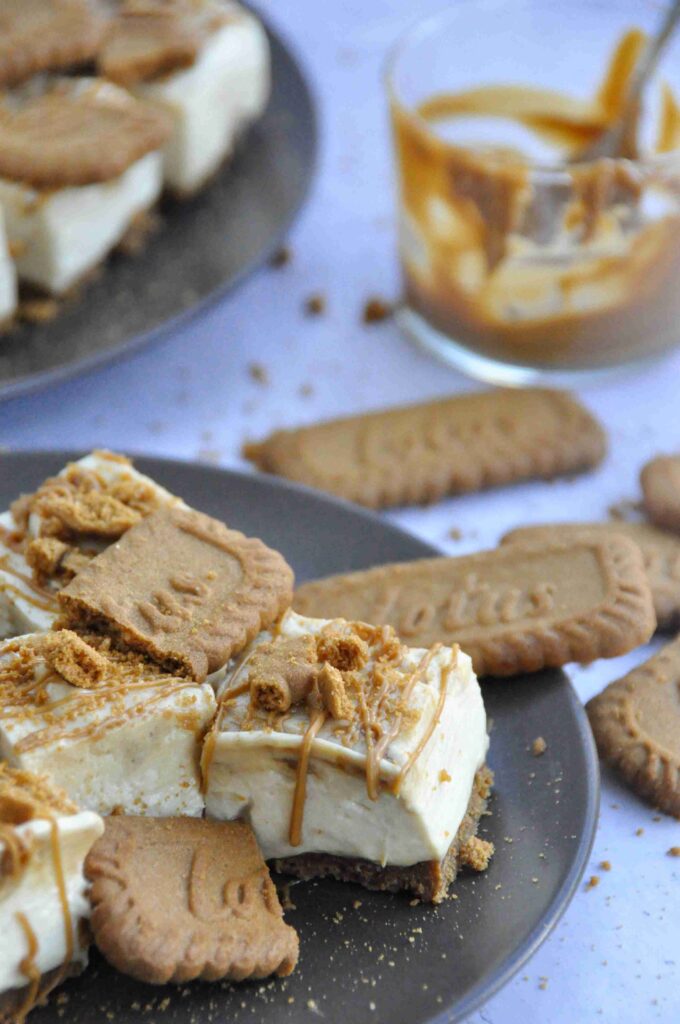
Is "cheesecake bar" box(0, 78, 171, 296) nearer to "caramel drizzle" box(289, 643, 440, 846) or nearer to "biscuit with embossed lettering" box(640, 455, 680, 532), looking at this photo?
"biscuit with embossed lettering" box(640, 455, 680, 532)

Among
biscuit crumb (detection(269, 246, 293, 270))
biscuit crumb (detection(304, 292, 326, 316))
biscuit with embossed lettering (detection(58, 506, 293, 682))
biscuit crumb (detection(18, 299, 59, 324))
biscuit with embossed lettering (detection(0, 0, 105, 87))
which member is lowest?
biscuit crumb (detection(304, 292, 326, 316))

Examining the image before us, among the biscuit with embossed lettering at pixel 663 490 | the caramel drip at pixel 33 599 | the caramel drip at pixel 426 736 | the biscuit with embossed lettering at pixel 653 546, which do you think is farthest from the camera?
the biscuit with embossed lettering at pixel 663 490

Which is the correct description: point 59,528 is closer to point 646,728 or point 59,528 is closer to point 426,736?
point 426,736

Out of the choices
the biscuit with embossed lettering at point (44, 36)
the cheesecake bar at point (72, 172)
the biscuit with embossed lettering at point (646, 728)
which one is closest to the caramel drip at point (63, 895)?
the biscuit with embossed lettering at point (646, 728)

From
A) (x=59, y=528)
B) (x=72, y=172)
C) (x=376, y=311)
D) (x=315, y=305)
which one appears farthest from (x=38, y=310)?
(x=59, y=528)

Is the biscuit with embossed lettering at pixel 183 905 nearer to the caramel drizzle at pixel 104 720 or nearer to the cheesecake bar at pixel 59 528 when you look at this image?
the caramel drizzle at pixel 104 720

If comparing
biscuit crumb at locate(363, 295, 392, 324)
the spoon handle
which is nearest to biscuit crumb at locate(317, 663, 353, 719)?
biscuit crumb at locate(363, 295, 392, 324)
